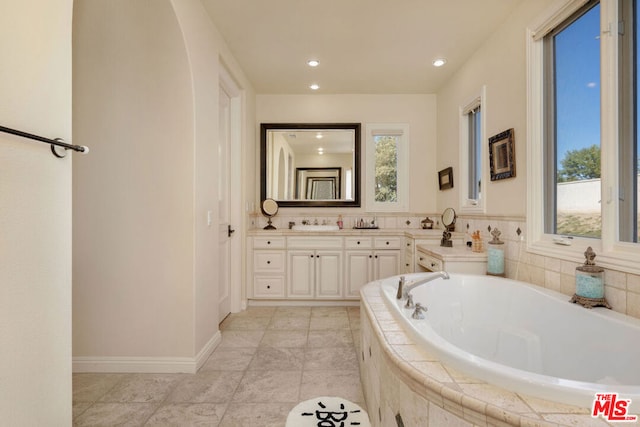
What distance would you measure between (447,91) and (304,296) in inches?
116

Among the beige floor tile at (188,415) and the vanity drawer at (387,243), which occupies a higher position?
the vanity drawer at (387,243)

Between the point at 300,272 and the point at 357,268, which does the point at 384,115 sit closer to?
the point at 357,268

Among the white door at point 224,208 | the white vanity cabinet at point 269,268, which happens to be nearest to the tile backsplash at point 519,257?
the white vanity cabinet at point 269,268

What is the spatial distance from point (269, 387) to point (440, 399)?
1.36 m

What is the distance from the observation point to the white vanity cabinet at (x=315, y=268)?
3.53 m

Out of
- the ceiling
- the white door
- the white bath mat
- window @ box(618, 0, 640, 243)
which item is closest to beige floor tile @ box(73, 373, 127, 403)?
the white door

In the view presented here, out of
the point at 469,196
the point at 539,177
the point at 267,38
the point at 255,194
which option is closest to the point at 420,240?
the point at 469,196

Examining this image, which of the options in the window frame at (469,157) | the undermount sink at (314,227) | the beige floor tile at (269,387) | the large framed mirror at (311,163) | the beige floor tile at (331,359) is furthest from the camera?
the large framed mirror at (311,163)

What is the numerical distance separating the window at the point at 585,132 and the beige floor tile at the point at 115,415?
2.59 m

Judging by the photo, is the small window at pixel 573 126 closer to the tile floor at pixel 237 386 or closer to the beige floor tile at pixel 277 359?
the tile floor at pixel 237 386

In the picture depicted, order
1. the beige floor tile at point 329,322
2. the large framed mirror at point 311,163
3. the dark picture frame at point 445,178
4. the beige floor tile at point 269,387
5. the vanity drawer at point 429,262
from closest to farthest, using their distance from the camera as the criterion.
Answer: the beige floor tile at point 269,387 < the vanity drawer at point 429,262 < the beige floor tile at point 329,322 < the dark picture frame at point 445,178 < the large framed mirror at point 311,163

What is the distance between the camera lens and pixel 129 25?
6.33ft

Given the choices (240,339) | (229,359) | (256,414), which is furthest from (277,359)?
(256,414)

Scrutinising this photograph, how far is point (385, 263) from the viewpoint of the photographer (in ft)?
11.6
